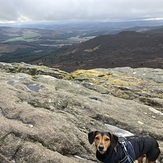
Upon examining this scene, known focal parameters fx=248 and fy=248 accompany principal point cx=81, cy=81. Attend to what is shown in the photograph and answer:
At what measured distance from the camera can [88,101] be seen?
56.9 feet

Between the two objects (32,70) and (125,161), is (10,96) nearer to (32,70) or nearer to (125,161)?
(125,161)

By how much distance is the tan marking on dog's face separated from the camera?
28.8 ft

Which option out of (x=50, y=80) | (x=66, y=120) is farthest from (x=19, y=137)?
(x=50, y=80)

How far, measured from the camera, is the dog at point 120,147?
356 inches

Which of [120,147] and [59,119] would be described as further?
[59,119]

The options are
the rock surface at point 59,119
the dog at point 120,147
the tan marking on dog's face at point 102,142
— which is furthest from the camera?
the rock surface at point 59,119

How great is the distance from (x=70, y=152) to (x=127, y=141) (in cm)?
278

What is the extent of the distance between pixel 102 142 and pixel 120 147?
1.15 m

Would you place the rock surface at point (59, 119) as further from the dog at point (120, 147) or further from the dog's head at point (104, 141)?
the dog's head at point (104, 141)

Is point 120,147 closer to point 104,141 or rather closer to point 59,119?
point 104,141

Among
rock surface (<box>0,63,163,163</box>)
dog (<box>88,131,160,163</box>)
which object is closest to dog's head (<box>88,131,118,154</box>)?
dog (<box>88,131,160,163</box>)

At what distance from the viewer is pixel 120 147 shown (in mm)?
9656

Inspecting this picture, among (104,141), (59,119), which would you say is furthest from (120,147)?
(59,119)

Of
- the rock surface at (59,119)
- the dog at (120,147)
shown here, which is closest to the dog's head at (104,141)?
the dog at (120,147)
